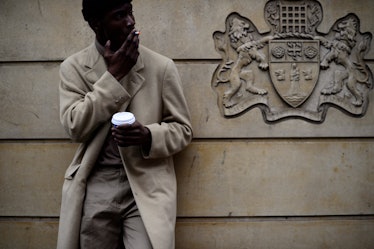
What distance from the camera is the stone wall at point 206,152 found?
157 inches

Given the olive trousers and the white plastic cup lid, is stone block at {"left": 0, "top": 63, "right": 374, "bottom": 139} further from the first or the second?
the white plastic cup lid

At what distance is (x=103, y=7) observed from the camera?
313cm

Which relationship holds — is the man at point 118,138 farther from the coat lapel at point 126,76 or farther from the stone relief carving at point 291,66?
the stone relief carving at point 291,66

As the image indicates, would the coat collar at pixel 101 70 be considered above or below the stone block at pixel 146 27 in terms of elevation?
below

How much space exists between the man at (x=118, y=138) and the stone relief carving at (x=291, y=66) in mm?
713

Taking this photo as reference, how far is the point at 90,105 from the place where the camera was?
3.11 metres

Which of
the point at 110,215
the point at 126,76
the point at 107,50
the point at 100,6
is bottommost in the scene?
the point at 110,215

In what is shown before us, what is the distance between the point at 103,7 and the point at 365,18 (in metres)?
2.36

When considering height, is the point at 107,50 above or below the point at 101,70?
above

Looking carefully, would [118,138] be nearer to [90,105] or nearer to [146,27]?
[90,105]

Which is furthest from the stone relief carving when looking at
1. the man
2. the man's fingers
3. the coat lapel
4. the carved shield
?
the man's fingers

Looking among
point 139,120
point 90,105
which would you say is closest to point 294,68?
point 139,120

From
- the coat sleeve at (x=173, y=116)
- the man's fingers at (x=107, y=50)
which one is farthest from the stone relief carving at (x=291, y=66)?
the man's fingers at (x=107, y=50)

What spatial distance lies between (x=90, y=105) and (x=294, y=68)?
1852 millimetres
